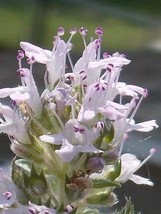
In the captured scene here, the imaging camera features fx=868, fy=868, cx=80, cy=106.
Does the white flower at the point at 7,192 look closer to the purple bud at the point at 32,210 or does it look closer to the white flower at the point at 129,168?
the purple bud at the point at 32,210

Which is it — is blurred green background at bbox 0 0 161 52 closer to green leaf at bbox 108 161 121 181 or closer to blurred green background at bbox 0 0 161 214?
blurred green background at bbox 0 0 161 214

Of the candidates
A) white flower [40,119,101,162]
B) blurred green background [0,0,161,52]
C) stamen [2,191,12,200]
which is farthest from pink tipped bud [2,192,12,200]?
blurred green background [0,0,161,52]

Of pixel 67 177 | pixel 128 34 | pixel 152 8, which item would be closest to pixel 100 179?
pixel 67 177

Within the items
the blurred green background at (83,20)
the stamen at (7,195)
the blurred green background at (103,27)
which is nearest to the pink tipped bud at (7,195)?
→ the stamen at (7,195)

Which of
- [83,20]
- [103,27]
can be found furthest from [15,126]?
[83,20]

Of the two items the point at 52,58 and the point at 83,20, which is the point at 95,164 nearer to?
the point at 52,58

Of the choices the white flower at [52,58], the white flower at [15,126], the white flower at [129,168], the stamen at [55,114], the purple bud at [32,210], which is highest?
the white flower at [52,58]
